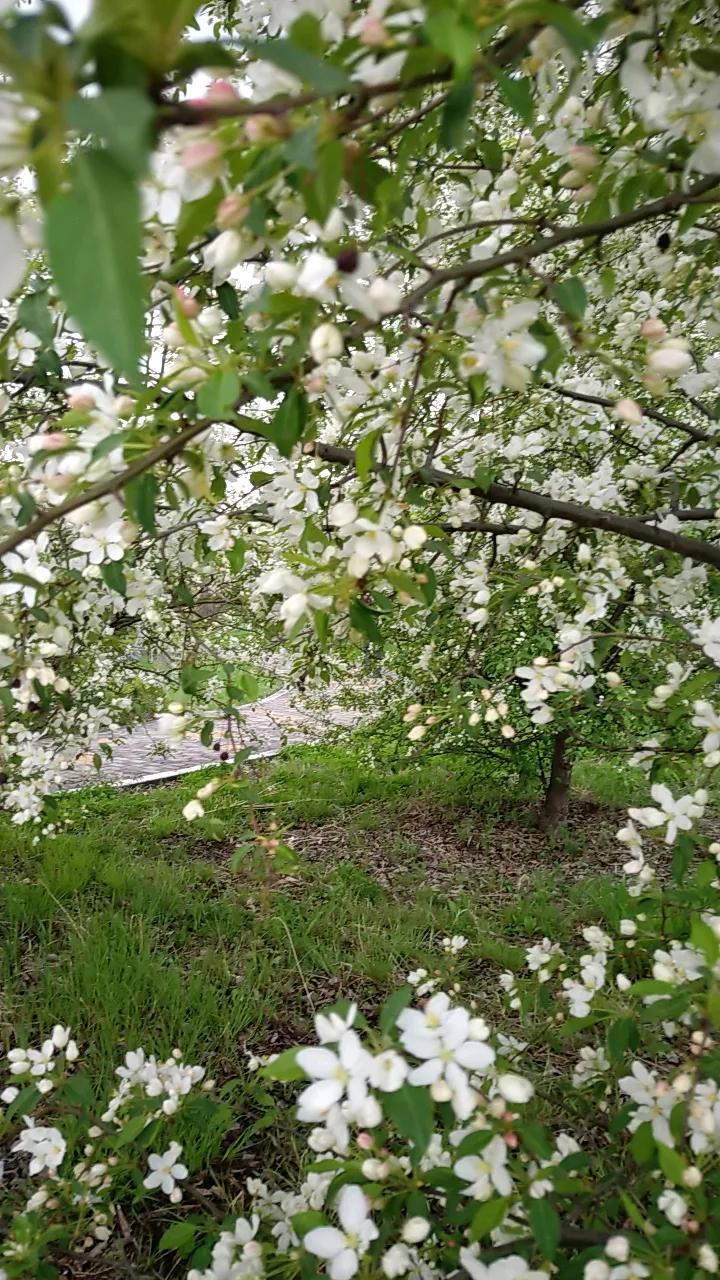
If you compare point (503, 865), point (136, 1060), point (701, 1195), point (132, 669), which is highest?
point (132, 669)

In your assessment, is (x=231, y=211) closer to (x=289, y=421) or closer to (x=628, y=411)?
(x=289, y=421)

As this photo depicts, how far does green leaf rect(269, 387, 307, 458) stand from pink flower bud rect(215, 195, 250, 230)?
0.72 ft

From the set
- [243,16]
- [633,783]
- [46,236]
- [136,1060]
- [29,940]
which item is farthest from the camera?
[633,783]

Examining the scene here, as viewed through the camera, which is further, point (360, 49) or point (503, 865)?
point (503, 865)

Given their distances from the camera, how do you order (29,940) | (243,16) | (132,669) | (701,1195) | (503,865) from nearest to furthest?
(701,1195)
(243,16)
(29,940)
(132,669)
(503,865)

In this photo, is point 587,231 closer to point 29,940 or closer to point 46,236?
point 46,236

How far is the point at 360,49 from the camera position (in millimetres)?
567

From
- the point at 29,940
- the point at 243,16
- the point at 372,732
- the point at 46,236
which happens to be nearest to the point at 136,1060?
the point at 46,236

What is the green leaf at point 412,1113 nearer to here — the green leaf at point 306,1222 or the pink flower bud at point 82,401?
the green leaf at point 306,1222

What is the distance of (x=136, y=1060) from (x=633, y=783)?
4.13 m

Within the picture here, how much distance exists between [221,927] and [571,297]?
3.10m

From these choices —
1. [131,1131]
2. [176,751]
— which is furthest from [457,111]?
[176,751]

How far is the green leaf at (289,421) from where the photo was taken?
2.65 ft

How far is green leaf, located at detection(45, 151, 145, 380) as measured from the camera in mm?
358
